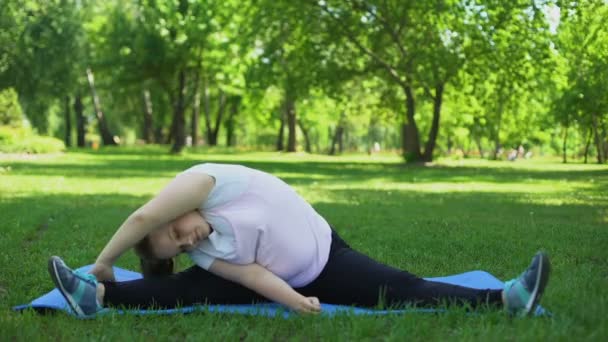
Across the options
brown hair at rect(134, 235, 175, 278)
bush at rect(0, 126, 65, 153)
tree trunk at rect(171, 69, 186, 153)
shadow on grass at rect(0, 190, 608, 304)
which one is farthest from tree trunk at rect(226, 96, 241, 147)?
brown hair at rect(134, 235, 175, 278)

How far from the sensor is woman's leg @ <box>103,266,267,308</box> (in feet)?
13.5

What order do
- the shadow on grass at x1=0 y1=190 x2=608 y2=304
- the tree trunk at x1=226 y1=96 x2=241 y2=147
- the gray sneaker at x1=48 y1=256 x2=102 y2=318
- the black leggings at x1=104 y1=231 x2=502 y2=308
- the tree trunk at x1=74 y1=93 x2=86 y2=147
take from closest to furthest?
the gray sneaker at x1=48 y1=256 x2=102 y2=318 → the black leggings at x1=104 y1=231 x2=502 y2=308 → the shadow on grass at x1=0 y1=190 x2=608 y2=304 → the tree trunk at x1=74 y1=93 x2=86 y2=147 → the tree trunk at x1=226 y1=96 x2=241 y2=147

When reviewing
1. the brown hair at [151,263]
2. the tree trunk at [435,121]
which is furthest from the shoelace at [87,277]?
the tree trunk at [435,121]

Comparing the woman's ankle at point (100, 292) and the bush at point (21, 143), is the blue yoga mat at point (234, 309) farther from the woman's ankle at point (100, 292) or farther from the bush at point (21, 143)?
the bush at point (21, 143)

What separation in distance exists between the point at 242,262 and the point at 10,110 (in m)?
30.2

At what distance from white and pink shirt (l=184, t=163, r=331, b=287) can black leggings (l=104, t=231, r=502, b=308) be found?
0.46ft

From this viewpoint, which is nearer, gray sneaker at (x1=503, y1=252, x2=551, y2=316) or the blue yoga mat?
gray sneaker at (x1=503, y1=252, x2=551, y2=316)

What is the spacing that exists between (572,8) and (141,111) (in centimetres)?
4858

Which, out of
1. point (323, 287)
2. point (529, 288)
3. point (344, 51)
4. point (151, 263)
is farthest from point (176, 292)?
point (344, 51)

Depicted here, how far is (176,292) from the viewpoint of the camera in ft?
13.6

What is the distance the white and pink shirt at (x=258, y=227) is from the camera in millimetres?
3781

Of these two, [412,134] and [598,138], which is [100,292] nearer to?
[598,138]

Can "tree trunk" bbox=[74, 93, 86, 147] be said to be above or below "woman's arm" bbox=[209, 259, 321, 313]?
above

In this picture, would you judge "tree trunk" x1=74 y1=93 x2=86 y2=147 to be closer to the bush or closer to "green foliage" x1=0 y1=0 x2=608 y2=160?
"green foliage" x1=0 y1=0 x2=608 y2=160
